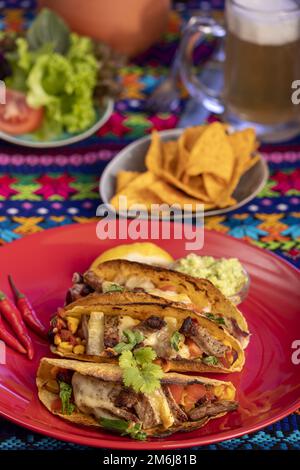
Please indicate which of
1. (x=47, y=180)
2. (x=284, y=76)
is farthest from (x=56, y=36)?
(x=284, y=76)

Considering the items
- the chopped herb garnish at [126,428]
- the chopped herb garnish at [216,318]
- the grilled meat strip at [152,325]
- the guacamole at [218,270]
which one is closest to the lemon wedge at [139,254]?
the guacamole at [218,270]

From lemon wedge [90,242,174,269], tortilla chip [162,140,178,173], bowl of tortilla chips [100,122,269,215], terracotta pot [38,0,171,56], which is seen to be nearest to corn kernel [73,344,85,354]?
lemon wedge [90,242,174,269]

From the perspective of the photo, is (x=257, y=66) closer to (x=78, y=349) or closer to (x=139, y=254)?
(x=139, y=254)

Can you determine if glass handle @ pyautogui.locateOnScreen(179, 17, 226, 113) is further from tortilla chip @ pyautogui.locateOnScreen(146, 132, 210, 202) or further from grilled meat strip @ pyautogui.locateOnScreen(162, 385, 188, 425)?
grilled meat strip @ pyautogui.locateOnScreen(162, 385, 188, 425)

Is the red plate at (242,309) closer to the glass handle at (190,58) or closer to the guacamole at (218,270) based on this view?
the guacamole at (218,270)

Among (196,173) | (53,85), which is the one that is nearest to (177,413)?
(196,173)
